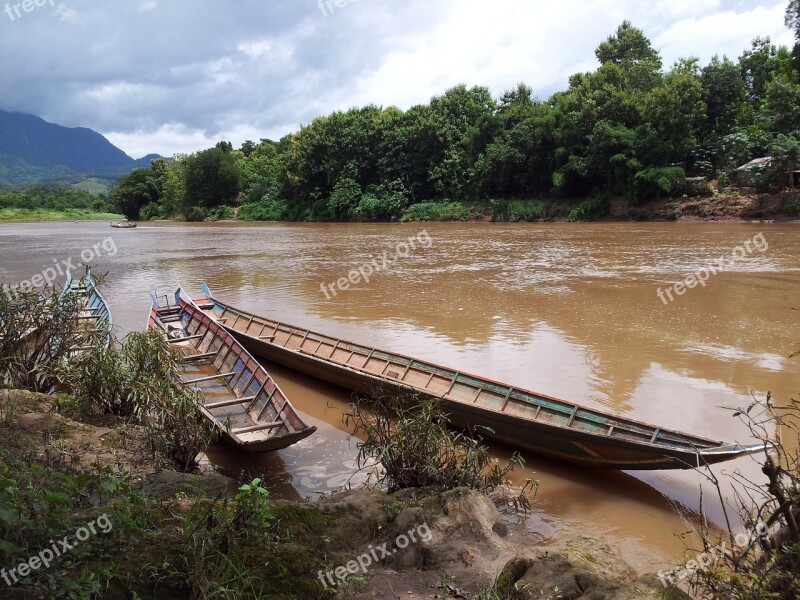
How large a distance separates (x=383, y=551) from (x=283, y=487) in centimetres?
208

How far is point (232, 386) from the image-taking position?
7000 millimetres

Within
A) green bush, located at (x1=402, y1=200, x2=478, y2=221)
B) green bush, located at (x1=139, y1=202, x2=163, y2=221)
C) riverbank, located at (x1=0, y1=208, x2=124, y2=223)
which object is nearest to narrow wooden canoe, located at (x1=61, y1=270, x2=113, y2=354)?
green bush, located at (x1=402, y1=200, x2=478, y2=221)

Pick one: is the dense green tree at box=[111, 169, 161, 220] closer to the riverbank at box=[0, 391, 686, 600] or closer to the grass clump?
the riverbank at box=[0, 391, 686, 600]

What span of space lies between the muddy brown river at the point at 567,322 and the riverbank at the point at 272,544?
1.05 meters

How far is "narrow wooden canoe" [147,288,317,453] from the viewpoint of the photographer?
523 cm

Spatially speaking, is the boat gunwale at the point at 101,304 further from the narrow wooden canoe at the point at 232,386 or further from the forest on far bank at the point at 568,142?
the forest on far bank at the point at 568,142

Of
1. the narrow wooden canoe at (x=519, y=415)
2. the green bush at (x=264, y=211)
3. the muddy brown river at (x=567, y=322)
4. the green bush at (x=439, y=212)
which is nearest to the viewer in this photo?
the narrow wooden canoe at (x=519, y=415)

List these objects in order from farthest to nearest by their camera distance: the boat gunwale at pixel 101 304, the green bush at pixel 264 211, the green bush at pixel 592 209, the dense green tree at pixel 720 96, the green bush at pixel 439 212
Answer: the green bush at pixel 264 211, the green bush at pixel 439 212, the green bush at pixel 592 209, the dense green tree at pixel 720 96, the boat gunwale at pixel 101 304

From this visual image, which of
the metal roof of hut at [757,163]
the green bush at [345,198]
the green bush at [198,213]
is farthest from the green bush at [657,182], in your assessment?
the green bush at [198,213]

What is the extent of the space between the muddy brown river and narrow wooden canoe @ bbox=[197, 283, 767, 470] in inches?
13.5

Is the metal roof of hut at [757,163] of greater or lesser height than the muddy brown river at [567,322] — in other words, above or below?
above

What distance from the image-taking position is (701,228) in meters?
26.3

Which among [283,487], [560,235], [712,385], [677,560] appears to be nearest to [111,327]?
[283,487]

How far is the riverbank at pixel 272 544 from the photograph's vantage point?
2576 mm
